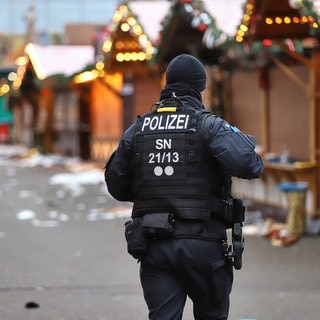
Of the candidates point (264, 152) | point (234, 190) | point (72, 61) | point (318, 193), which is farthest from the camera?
point (72, 61)

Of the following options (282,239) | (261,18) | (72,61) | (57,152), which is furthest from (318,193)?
(57,152)

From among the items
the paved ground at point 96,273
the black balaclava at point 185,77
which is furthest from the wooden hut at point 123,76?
the black balaclava at point 185,77

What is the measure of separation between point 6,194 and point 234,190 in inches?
227

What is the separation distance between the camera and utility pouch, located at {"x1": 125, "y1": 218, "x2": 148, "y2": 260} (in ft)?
16.0

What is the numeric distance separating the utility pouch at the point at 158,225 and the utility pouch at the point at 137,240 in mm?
34

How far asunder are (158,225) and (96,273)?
5.17 m

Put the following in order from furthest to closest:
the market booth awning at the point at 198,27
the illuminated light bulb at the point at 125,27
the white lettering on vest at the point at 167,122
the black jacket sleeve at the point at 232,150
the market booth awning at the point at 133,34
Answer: the illuminated light bulb at the point at 125,27 < the market booth awning at the point at 133,34 < the market booth awning at the point at 198,27 < the white lettering on vest at the point at 167,122 < the black jacket sleeve at the point at 232,150

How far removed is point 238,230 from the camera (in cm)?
499

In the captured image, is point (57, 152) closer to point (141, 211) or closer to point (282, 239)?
point (282, 239)

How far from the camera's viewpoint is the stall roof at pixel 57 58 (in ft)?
113

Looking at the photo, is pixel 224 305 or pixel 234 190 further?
pixel 234 190

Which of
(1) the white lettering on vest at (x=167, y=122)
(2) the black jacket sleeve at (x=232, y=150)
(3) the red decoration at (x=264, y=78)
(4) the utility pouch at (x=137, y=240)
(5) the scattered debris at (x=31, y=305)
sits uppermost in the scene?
(1) the white lettering on vest at (x=167, y=122)

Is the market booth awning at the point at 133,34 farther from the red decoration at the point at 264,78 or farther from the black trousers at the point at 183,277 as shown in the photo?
the black trousers at the point at 183,277

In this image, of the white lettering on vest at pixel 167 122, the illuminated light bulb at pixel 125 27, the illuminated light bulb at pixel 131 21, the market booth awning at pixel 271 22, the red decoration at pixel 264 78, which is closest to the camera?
the white lettering on vest at pixel 167 122
